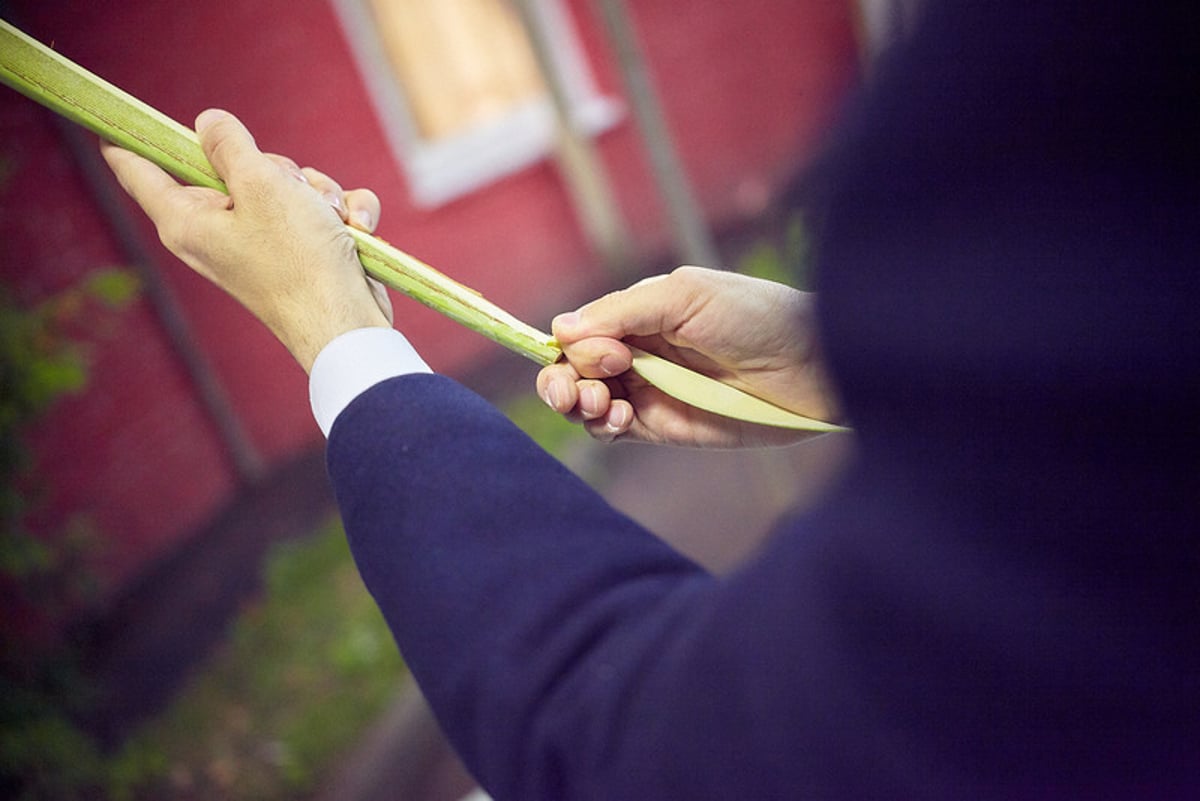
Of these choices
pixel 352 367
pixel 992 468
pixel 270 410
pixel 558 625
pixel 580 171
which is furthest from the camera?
pixel 580 171

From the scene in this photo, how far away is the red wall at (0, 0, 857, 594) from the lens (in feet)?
3.43

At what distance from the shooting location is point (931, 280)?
1.36 feet

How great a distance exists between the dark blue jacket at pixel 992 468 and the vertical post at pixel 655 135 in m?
1.87

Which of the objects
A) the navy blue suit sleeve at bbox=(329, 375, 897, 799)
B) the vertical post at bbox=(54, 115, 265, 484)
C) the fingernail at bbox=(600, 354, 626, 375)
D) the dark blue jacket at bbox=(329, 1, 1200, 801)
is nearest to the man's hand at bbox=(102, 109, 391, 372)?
the navy blue suit sleeve at bbox=(329, 375, 897, 799)

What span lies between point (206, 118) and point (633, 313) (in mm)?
440

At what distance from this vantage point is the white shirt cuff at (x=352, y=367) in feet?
2.32

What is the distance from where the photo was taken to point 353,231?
0.80 metres

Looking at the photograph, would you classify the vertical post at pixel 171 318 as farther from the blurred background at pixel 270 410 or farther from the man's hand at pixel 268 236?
the man's hand at pixel 268 236

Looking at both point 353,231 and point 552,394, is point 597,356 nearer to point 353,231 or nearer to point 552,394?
point 552,394

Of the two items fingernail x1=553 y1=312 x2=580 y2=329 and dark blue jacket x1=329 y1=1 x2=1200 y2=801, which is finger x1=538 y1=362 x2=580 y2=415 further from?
dark blue jacket x1=329 y1=1 x2=1200 y2=801

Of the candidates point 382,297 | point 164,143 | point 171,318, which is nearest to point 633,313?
point 382,297

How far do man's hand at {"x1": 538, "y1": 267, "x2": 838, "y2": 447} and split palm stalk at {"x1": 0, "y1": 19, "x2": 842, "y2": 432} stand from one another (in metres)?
0.02

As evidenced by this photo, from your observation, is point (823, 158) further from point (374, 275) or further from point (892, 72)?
point (374, 275)

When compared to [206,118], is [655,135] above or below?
below
